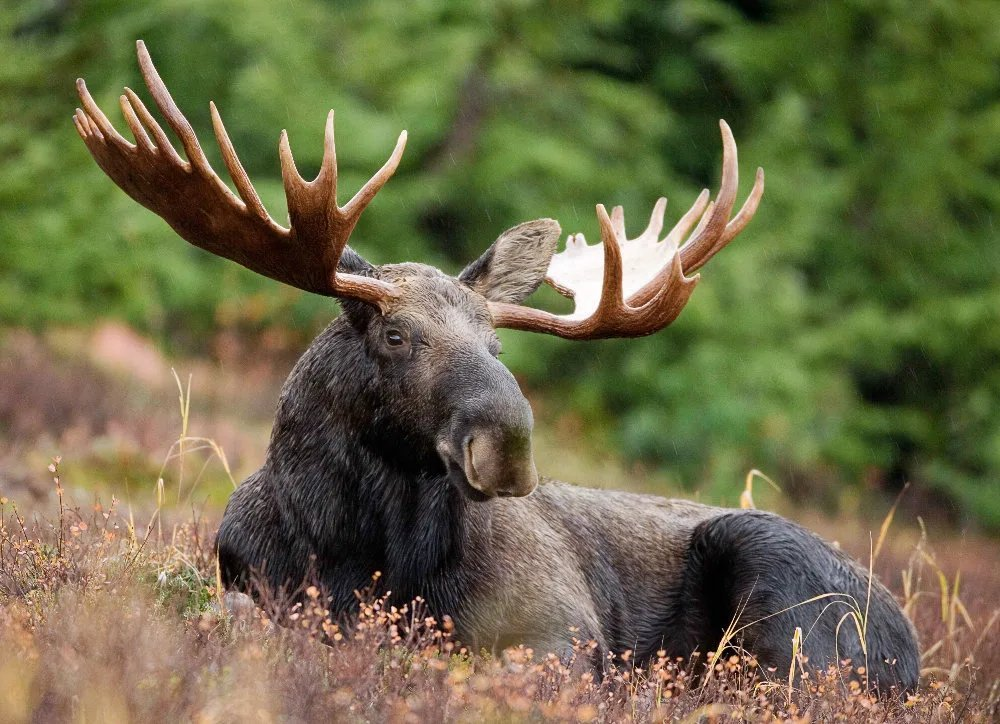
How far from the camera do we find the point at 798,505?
1490 centimetres

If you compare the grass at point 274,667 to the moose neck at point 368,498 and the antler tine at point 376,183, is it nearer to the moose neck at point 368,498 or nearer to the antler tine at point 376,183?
the moose neck at point 368,498

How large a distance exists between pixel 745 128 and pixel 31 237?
32.9 ft

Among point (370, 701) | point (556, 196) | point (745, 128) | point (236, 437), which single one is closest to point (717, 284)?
point (556, 196)

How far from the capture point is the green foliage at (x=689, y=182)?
14812 millimetres

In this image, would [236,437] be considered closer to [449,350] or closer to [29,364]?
[29,364]

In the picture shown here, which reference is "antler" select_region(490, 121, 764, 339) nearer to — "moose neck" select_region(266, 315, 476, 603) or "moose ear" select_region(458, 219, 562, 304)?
"moose ear" select_region(458, 219, 562, 304)

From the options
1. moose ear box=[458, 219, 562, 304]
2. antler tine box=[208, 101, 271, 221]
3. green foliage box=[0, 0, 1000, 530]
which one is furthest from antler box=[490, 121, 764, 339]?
green foliage box=[0, 0, 1000, 530]

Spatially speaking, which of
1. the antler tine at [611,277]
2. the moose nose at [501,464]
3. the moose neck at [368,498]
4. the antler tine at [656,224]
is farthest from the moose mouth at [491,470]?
the antler tine at [656,224]

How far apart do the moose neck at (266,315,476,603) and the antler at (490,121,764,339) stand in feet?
2.21

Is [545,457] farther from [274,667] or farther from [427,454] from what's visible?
[274,667]

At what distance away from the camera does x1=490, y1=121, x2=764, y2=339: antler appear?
4.70m

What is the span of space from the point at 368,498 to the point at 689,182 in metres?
14.1

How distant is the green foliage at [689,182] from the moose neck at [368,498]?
9.90m

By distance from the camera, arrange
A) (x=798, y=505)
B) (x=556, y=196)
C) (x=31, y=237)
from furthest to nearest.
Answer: (x=556, y=196) < (x=798, y=505) < (x=31, y=237)
